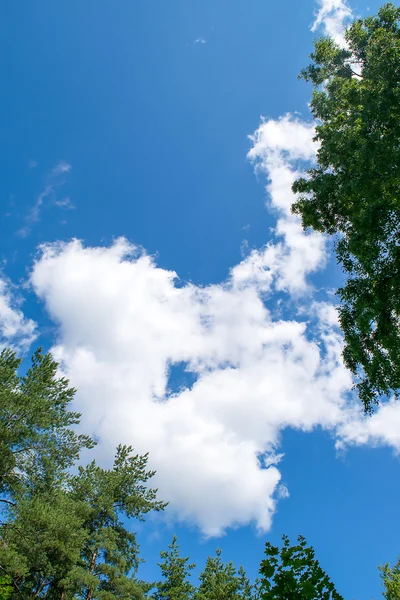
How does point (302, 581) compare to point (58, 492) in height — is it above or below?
below

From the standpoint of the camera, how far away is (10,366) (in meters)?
18.5

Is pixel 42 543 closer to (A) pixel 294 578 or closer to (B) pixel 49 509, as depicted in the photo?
(B) pixel 49 509

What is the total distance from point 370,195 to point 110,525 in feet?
82.6

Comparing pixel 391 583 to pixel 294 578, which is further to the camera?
pixel 391 583

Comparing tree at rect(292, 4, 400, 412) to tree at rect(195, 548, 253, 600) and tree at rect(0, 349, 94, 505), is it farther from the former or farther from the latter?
tree at rect(195, 548, 253, 600)

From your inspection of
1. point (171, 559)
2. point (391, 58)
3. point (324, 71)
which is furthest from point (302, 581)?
point (171, 559)

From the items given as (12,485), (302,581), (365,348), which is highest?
(365,348)

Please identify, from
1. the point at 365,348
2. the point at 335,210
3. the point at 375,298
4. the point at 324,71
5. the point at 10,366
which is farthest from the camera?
the point at 10,366

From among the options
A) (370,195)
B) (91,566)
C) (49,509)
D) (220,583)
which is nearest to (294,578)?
(370,195)

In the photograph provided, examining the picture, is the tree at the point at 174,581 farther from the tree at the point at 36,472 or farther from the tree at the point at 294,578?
the tree at the point at 294,578

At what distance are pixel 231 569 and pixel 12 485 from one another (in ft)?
84.5

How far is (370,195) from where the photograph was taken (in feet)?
39.3

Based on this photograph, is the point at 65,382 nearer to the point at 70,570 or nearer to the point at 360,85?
the point at 70,570

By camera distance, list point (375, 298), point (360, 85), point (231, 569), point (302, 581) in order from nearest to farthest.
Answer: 1. point (302, 581)
2. point (375, 298)
3. point (360, 85)
4. point (231, 569)
